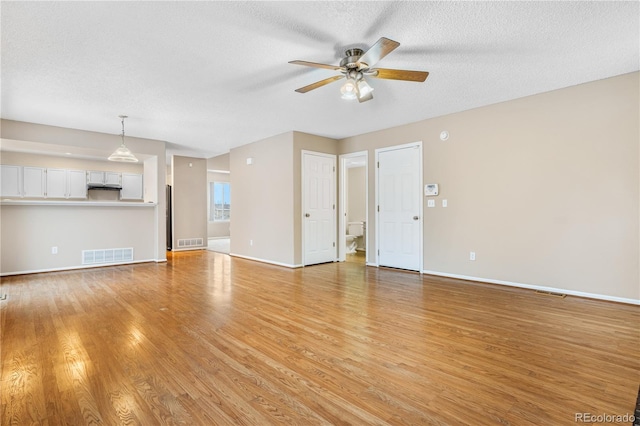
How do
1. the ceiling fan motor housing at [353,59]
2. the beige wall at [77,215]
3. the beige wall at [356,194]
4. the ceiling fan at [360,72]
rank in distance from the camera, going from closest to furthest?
1. the ceiling fan at [360,72]
2. the ceiling fan motor housing at [353,59]
3. the beige wall at [77,215]
4. the beige wall at [356,194]

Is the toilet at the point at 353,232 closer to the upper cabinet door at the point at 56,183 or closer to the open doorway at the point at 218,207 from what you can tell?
the open doorway at the point at 218,207

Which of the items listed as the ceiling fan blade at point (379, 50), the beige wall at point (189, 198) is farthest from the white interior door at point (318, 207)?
the beige wall at point (189, 198)

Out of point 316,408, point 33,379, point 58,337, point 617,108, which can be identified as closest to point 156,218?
point 58,337

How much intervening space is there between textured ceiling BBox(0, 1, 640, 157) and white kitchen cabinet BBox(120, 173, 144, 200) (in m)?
2.47

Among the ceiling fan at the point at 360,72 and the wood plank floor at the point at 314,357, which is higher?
the ceiling fan at the point at 360,72

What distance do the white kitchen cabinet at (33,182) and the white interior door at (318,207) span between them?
5.22m

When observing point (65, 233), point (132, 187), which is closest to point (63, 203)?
point (65, 233)

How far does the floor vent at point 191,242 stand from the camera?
864 cm

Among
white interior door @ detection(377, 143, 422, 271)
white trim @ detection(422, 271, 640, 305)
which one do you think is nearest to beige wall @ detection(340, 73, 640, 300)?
white trim @ detection(422, 271, 640, 305)

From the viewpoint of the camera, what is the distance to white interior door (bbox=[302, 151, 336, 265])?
19.9 ft

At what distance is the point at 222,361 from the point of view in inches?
88.5

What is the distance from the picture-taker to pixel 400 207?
5.62 meters

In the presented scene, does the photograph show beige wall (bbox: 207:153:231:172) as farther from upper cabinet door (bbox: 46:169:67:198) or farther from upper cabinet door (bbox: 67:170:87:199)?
upper cabinet door (bbox: 46:169:67:198)

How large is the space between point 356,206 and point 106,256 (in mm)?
6163
